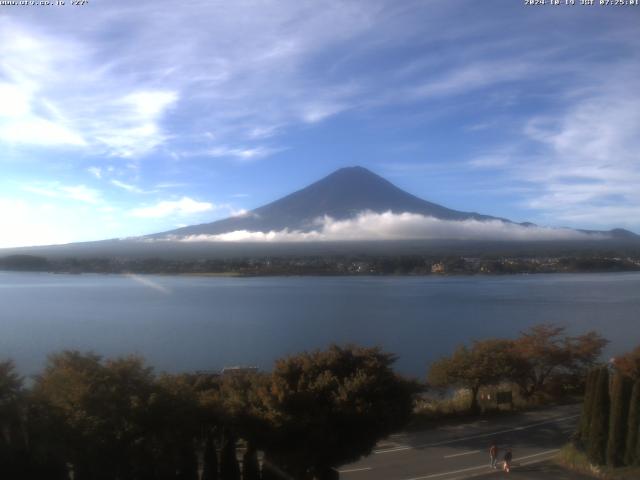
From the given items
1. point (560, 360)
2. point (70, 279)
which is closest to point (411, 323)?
point (560, 360)

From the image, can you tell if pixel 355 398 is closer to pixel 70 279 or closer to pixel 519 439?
pixel 519 439

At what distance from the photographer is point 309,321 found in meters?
25.7

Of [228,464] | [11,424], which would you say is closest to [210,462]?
[228,464]

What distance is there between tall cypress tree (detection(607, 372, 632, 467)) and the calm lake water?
8.72 m

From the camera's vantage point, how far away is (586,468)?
698 centimetres

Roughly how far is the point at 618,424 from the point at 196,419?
470 cm

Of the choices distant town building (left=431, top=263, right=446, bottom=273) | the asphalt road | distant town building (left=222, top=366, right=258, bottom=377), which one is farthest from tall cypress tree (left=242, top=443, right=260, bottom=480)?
distant town building (left=431, top=263, right=446, bottom=273)

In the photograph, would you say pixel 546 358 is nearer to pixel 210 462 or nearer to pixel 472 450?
pixel 472 450

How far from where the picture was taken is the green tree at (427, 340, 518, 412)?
11320 mm

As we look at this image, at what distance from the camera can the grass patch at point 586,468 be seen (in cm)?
656

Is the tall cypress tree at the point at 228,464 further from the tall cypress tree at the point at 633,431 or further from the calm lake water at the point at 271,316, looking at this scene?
the calm lake water at the point at 271,316

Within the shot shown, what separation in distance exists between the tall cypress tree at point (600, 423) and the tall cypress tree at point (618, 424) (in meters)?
0.10

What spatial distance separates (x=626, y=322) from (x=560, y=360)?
630 inches

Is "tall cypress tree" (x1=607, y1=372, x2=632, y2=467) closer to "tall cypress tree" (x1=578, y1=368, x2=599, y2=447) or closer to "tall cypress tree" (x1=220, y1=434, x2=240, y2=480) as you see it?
"tall cypress tree" (x1=578, y1=368, x2=599, y2=447)
